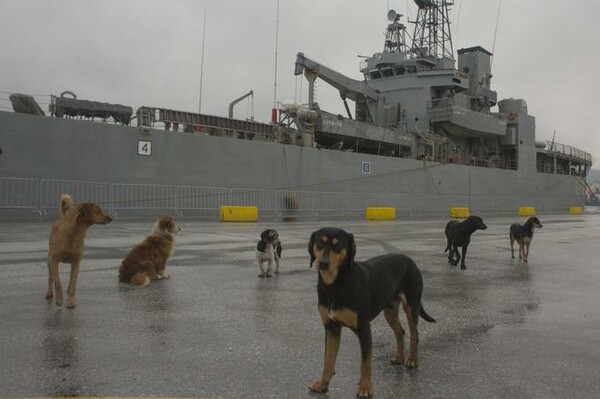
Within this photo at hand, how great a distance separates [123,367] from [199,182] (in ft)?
55.2

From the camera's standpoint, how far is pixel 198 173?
19750 millimetres

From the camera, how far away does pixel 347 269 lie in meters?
2.87

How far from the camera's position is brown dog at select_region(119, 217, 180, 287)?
6.27 metres

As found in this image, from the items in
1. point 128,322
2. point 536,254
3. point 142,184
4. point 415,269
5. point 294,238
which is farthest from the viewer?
point 142,184

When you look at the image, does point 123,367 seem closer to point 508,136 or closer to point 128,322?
point 128,322

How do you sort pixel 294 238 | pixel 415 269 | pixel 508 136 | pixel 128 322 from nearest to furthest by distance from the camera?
1. pixel 415 269
2. pixel 128 322
3. pixel 294 238
4. pixel 508 136

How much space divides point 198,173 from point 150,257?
1353 centimetres

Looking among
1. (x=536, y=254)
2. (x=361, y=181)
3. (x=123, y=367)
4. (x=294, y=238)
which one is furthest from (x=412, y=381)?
(x=361, y=181)

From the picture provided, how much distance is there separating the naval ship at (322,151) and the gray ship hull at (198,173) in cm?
4

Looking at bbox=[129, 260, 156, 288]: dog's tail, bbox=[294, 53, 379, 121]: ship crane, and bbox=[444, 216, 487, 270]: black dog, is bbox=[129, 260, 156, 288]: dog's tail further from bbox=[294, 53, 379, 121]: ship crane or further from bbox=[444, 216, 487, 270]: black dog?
bbox=[294, 53, 379, 121]: ship crane

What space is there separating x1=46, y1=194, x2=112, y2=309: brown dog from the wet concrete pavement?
0.80ft

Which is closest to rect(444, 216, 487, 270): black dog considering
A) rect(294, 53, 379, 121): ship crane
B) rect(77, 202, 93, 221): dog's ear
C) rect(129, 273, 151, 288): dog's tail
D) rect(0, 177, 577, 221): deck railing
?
rect(129, 273, 151, 288): dog's tail

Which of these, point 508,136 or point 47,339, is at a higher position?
point 508,136

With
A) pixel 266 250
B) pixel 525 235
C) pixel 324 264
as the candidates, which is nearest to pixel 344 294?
pixel 324 264
